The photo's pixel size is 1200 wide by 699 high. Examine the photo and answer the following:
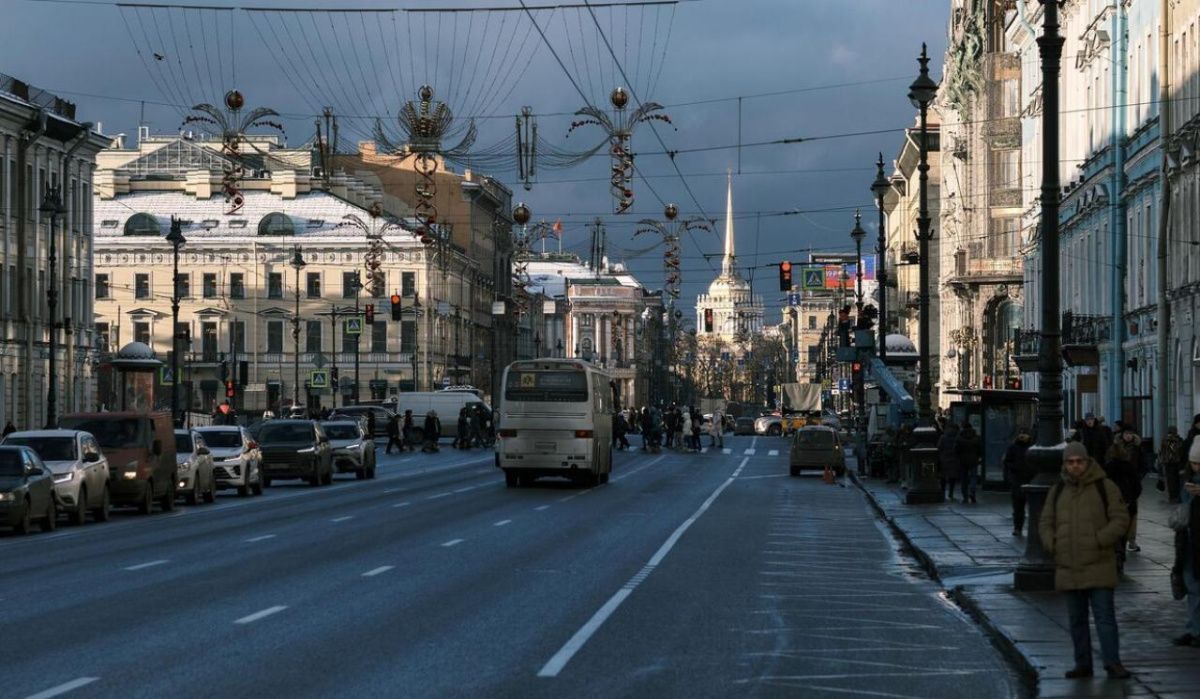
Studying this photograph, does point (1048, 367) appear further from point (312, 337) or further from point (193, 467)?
point (312, 337)

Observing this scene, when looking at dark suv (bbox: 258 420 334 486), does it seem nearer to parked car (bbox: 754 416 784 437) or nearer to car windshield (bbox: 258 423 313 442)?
car windshield (bbox: 258 423 313 442)

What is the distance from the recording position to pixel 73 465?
3453cm

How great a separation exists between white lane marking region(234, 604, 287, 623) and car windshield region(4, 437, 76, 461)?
16774 millimetres

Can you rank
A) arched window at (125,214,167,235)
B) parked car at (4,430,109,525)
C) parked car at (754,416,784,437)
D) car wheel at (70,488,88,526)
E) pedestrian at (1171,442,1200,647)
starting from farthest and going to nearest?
parked car at (754,416,784,437), arched window at (125,214,167,235), car wheel at (70,488,88,526), parked car at (4,430,109,525), pedestrian at (1171,442,1200,647)

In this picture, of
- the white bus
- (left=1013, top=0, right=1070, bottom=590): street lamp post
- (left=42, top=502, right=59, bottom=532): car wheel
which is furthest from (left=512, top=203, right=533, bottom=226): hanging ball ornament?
(left=1013, top=0, right=1070, bottom=590): street lamp post

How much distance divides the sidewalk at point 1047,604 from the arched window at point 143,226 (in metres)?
99.3

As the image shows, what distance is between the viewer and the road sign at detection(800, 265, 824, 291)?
280 feet

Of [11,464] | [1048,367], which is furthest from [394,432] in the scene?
[1048,367]

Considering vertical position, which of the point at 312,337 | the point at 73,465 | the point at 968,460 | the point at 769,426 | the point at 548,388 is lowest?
the point at 769,426

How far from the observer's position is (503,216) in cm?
16512

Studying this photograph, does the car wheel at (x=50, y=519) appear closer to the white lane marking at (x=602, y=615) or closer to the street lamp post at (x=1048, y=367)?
the white lane marking at (x=602, y=615)

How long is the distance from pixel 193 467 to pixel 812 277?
4772 centimetres

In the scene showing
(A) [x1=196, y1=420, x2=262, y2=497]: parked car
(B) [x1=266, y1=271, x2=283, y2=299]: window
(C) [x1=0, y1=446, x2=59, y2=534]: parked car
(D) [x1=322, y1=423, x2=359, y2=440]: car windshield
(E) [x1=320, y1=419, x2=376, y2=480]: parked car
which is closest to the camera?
(C) [x1=0, y1=446, x2=59, y2=534]: parked car

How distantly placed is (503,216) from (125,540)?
446 feet
